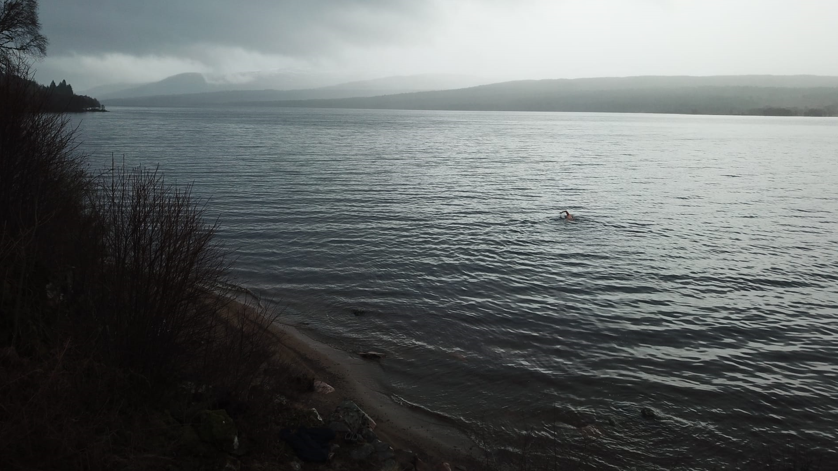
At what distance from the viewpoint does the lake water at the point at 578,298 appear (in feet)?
39.1

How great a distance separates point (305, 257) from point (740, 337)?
649 inches

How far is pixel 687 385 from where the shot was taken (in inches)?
520

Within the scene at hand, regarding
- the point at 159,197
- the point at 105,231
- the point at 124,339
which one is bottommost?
the point at 124,339

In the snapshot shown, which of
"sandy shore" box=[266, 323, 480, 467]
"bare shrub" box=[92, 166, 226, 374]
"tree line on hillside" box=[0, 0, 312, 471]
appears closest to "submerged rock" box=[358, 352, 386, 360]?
"sandy shore" box=[266, 323, 480, 467]

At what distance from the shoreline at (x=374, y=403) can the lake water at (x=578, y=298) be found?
0.52 meters

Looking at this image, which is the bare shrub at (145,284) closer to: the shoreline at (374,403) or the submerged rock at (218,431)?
the submerged rock at (218,431)

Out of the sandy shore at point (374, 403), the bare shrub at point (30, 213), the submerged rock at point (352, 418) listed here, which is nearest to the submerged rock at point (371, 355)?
the sandy shore at point (374, 403)

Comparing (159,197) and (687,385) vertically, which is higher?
(159,197)

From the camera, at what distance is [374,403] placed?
12055 mm

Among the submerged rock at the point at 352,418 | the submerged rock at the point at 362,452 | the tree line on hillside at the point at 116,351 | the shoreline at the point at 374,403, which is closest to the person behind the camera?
the tree line on hillside at the point at 116,351

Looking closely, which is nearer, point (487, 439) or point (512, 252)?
point (487, 439)

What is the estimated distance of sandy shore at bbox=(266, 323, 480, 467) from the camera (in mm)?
10469

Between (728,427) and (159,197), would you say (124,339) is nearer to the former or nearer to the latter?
(159,197)

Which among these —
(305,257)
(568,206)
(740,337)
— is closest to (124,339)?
(305,257)
